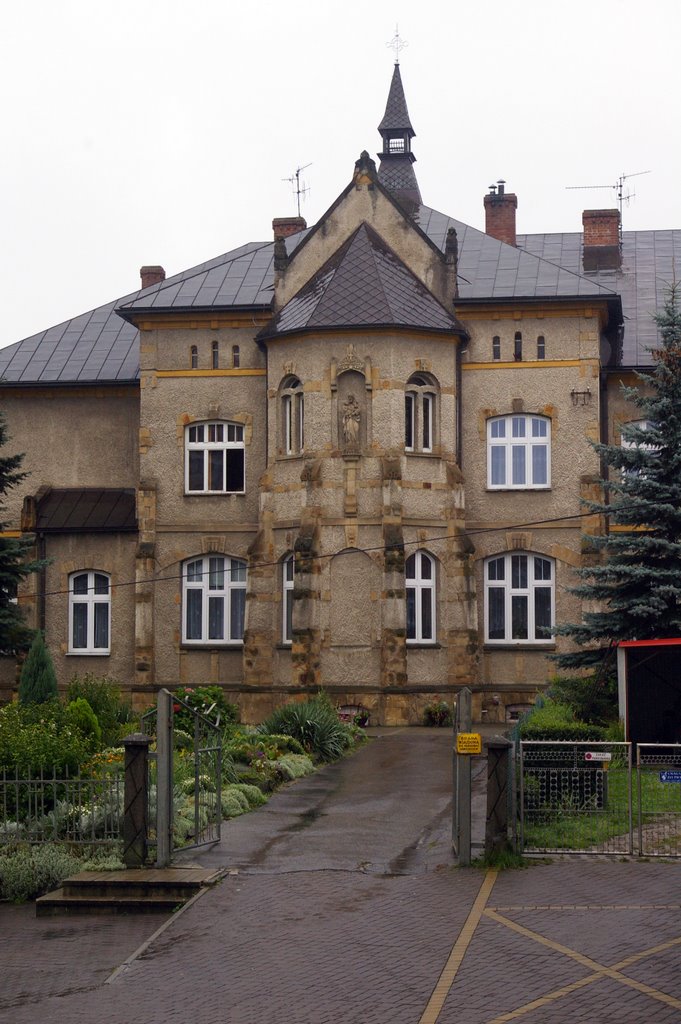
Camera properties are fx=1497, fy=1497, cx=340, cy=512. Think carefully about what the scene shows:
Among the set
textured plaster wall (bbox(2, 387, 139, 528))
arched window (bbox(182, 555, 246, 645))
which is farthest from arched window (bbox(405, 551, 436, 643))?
textured plaster wall (bbox(2, 387, 139, 528))

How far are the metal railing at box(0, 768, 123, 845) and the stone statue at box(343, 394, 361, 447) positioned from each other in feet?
50.3

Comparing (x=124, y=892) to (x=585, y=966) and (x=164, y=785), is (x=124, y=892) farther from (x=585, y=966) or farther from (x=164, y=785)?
(x=585, y=966)

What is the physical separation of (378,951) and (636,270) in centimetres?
2936

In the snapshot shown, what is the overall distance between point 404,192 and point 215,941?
34.4 m

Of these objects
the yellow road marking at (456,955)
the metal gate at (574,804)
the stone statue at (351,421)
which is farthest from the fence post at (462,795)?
the stone statue at (351,421)

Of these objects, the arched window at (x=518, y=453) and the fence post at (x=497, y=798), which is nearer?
the fence post at (x=497, y=798)

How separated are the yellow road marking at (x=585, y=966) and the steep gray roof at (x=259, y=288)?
2214 centimetres

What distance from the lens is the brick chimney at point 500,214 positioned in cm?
4166

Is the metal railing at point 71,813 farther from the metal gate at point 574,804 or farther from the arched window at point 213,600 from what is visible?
the arched window at point 213,600

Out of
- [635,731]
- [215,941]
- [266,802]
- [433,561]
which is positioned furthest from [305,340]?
[215,941]

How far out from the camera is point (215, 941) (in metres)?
13.3

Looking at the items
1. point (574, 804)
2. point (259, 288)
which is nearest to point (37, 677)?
point (259, 288)

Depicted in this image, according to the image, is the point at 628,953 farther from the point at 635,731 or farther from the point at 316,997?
the point at 635,731

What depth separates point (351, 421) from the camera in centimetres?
3180
